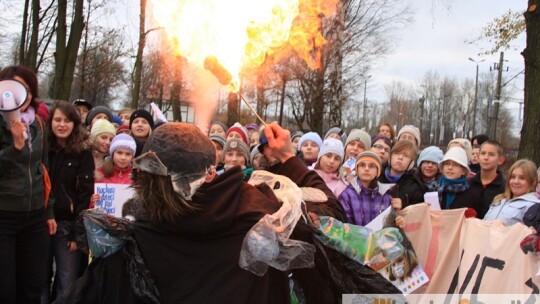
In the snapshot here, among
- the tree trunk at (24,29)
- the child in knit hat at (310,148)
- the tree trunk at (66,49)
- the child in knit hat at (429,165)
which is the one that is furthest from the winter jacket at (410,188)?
the tree trunk at (24,29)

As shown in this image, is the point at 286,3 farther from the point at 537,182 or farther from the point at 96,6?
the point at 96,6

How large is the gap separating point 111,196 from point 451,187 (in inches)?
136

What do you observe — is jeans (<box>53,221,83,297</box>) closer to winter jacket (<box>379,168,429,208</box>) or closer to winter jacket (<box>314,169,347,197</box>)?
winter jacket (<box>314,169,347,197</box>)

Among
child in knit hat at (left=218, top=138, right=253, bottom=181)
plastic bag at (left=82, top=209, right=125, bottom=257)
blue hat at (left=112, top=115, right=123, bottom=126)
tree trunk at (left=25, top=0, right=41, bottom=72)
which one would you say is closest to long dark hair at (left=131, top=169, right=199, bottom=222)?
plastic bag at (left=82, top=209, right=125, bottom=257)

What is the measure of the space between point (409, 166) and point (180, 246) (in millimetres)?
3953

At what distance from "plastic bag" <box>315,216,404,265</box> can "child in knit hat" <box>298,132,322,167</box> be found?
359 cm

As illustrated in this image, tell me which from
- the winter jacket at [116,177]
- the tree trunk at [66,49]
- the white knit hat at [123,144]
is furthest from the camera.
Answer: the tree trunk at [66,49]

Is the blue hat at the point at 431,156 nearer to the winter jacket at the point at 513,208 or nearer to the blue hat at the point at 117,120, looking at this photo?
the winter jacket at the point at 513,208

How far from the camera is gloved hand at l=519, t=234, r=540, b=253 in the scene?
396 cm

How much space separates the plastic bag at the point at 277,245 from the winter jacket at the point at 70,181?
3.00 m

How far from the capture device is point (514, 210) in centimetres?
465

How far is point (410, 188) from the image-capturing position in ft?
17.5

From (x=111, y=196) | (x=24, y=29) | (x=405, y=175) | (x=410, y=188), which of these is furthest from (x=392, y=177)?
(x=24, y=29)

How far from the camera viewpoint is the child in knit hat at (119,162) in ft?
16.4
